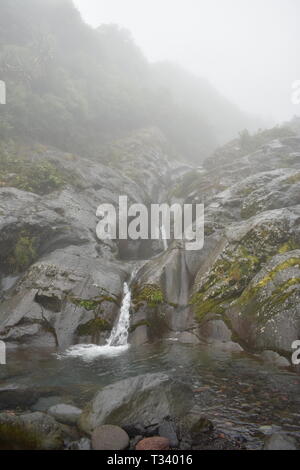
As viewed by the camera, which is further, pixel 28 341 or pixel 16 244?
pixel 16 244

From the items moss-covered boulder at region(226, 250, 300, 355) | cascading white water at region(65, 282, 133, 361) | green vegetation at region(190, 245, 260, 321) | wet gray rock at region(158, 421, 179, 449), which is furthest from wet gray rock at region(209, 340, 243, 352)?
wet gray rock at region(158, 421, 179, 449)

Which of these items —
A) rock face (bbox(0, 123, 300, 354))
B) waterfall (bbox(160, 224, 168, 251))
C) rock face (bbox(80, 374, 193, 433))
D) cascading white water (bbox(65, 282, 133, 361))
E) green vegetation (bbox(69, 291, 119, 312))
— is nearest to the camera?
rock face (bbox(80, 374, 193, 433))

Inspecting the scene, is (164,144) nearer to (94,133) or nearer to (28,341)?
(94,133)

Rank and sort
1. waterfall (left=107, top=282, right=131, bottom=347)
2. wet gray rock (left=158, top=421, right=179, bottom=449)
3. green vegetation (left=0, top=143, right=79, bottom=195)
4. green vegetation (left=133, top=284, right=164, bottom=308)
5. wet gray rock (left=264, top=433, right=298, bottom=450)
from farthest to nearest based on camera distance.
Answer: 1. green vegetation (left=0, top=143, right=79, bottom=195)
2. green vegetation (left=133, top=284, right=164, bottom=308)
3. waterfall (left=107, top=282, right=131, bottom=347)
4. wet gray rock (left=158, top=421, right=179, bottom=449)
5. wet gray rock (left=264, top=433, right=298, bottom=450)

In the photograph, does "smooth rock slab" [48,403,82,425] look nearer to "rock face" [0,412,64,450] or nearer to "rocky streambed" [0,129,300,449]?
"rocky streambed" [0,129,300,449]

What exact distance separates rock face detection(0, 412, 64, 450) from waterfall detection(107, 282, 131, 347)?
9497 millimetres

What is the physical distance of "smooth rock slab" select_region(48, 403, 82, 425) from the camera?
25.6 feet

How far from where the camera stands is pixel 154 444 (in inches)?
263

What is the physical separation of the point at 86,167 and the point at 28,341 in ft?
67.2

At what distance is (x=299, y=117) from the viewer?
6750 cm

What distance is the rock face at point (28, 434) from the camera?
6.37 metres

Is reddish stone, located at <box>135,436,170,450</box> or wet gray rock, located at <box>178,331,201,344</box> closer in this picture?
reddish stone, located at <box>135,436,170,450</box>

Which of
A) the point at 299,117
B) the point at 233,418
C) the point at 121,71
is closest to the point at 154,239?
the point at 233,418

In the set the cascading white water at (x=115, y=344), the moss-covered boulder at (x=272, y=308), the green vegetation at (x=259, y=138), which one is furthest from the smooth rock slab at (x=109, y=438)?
the green vegetation at (x=259, y=138)
